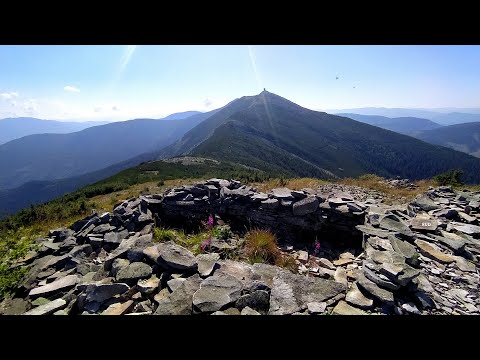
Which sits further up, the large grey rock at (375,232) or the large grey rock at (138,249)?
the large grey rock at (138,249)

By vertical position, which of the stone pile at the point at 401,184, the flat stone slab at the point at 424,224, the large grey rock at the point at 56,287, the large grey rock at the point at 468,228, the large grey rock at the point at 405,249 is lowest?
the stone pile at the point at 401,184

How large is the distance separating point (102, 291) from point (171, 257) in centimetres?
132

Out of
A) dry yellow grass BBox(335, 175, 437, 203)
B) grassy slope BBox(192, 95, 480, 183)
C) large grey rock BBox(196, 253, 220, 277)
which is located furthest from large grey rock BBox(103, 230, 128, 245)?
grassy slope BBox(192, 95, 480, 183)

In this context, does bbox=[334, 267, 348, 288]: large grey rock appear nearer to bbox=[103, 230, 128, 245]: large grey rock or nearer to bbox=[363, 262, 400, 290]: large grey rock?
bbox=[363, 262, 400, 290]: large grey rock

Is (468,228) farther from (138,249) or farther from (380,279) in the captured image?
(138,249)

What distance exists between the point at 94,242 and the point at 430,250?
8130 mm

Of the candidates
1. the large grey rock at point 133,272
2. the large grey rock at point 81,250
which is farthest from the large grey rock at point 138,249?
the large grey rock at point 81,250

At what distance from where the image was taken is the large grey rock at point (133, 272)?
5.04m

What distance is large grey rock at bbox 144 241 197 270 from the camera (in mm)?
5189

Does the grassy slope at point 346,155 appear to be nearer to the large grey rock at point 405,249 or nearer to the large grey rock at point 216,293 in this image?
the large grey rock at point 405,249

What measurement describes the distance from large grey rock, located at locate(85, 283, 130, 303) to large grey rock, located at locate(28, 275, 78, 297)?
0.88 metres

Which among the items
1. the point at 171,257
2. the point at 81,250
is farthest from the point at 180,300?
the point at 81,250

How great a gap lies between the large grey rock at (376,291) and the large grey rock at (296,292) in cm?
32
